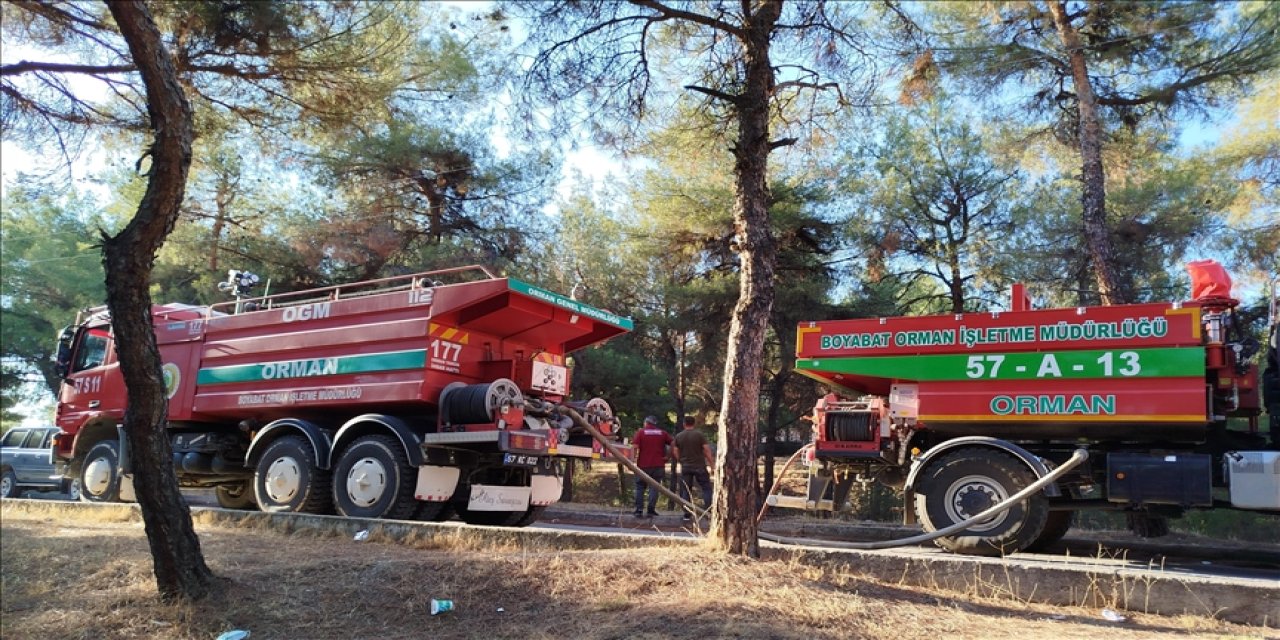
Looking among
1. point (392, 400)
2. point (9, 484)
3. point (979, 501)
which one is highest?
point (392, 400)

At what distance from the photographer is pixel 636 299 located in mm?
19156

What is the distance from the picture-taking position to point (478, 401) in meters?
8.31

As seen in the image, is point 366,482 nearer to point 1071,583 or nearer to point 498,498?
point 498,498

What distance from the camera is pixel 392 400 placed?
8906 mm

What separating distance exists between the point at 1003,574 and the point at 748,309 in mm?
2356

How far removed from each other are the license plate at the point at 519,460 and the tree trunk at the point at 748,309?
327 cm

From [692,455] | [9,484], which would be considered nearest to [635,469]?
[692,455]

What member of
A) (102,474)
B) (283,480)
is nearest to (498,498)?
(283,480)

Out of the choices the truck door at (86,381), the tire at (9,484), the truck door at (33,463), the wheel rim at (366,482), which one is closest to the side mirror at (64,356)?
the truck door at (86,381)

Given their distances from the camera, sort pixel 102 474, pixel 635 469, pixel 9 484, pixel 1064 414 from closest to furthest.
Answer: pixel 635 469 < pixel 1064 414 < pixel 102 474 < pixel 9 484

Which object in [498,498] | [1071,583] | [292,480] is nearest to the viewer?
[1071,583]

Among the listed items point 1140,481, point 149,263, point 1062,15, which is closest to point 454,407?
point 149,263

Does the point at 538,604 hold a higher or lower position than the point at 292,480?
lower

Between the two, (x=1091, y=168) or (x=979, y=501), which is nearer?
(x=979, y=501)
